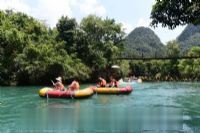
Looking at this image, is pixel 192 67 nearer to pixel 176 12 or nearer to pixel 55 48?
pixel 55 48

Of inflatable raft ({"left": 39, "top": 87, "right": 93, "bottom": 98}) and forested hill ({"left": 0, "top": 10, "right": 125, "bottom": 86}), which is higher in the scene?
forested hill ({"left": 0, "top": 10, "right": 125, "bottom": 86})

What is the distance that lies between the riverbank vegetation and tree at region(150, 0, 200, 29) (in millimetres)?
26043

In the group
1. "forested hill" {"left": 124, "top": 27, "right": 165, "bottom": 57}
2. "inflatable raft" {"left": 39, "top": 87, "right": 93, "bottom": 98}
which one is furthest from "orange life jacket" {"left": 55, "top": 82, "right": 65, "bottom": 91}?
"forested hill" {"left": 124, "top": 27, "right": 165, "bottom": 57}

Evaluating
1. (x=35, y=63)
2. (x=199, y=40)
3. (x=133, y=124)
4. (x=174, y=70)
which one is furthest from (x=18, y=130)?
(x=199, y=40)

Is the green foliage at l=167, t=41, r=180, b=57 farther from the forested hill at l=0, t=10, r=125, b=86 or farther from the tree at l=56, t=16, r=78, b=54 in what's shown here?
the tree at l=56, t=16, r=78, b=54

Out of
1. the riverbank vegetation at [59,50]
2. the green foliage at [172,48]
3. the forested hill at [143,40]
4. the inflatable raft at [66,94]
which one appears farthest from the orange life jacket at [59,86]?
the forested hill at [143,40]

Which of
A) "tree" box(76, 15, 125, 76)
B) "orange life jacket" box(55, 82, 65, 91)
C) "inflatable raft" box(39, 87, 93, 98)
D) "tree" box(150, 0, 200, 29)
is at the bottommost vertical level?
"inflatable raft" box(39, 87, 93, 98)

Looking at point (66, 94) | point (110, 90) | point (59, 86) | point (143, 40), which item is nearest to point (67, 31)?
point (110, 90)

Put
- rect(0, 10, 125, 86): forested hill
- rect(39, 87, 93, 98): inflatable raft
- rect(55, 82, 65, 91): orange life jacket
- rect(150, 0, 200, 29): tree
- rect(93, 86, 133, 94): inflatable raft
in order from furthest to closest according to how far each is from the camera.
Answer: rect(0, 10, 125, 86): forested hill → rect(93, 86, 133, 94): inflatable raft → rect(55, 82, 65, 91): orange life jacket → rect(39, 87, 93, 98): inflatable raft → rect(150, 0, 200, 29): tree

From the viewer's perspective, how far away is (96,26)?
50438 mm

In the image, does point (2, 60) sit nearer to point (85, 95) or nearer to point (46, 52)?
point (46, 52)

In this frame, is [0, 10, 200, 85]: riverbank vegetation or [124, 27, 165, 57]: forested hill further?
[124, 27, 165, 57]: forested hill

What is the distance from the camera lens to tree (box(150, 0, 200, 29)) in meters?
13.5

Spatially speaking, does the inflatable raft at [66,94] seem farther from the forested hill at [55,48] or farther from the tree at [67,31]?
the tree at [67,31]
